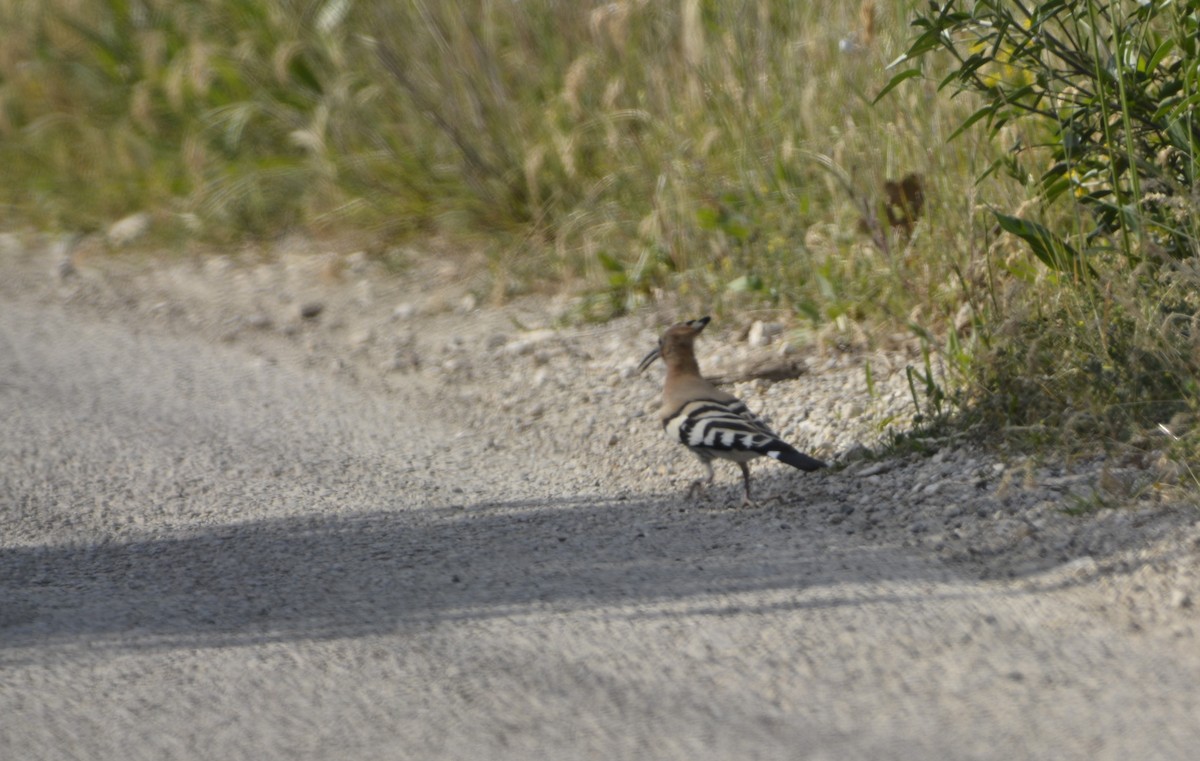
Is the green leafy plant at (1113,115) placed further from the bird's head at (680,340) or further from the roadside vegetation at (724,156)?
the bird's head at (680,340)

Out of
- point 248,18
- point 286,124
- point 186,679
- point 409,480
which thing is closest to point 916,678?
point 186,679

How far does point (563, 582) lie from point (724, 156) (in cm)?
338

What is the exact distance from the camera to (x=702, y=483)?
4.53 m

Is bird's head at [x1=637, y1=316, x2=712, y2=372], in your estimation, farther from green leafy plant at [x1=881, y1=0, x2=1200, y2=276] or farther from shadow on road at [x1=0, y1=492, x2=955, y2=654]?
green leafy plant at [x1=881, y1=0, x2=1200, y2=276]

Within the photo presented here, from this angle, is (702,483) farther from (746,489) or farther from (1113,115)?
(1113,115)

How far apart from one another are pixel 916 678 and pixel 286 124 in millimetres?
6858

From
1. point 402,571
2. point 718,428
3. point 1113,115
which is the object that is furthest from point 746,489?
point 1113,115

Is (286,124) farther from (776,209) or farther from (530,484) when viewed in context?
(530,484)

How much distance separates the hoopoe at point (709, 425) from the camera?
4.13m

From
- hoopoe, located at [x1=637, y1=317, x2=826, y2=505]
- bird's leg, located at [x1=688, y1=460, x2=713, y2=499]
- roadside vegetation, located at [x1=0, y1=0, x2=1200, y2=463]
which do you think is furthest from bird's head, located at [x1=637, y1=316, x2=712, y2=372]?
roadside vegetation, located at [x1=0, y1=0, x2=1200, y2=463]

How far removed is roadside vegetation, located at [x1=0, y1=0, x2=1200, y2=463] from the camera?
4.21 meters

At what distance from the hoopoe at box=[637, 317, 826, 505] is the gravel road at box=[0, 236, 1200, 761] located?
164 millimetres

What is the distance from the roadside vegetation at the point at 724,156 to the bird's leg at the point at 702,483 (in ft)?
Result: 2.37

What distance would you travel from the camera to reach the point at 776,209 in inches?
247
